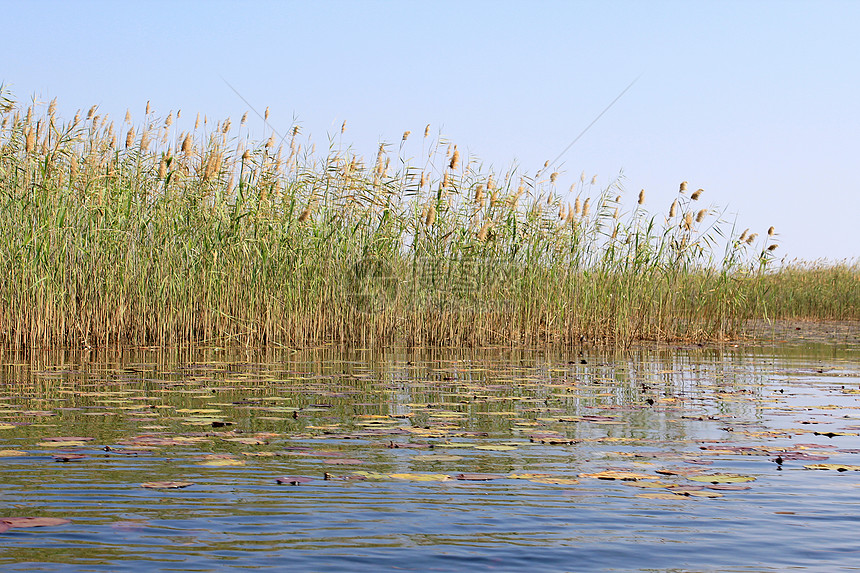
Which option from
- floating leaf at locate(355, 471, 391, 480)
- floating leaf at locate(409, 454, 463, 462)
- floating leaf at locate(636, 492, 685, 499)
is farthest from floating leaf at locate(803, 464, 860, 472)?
floating leaf at locate(355, 471, 391, 480)

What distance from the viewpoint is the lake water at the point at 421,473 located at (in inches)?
107

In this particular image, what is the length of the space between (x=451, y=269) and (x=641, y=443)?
677cm

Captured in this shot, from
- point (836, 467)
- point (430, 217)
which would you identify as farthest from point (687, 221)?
point (836, 467)

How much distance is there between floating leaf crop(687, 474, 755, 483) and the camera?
150 inches

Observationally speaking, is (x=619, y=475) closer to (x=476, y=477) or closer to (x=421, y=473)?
(x=476, y=477)

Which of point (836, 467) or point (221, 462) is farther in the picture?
point (836, 467)

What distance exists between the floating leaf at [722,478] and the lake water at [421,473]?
19mm

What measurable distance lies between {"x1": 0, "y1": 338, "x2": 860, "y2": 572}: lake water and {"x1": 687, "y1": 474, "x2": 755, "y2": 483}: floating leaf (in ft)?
0.06

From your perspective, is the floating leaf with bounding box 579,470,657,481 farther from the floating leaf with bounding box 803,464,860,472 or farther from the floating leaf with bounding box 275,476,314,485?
the floating leaf with bounding box 275,476,314,485

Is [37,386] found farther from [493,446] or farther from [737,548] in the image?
[737,548]

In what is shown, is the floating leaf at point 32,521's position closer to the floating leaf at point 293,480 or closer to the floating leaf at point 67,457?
the floating leaf at point 293,480

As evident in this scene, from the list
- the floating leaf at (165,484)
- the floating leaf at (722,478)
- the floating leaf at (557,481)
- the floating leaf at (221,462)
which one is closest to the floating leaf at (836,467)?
the floating leaf at (722,478)

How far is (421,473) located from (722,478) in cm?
130

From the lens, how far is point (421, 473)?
3.78m
